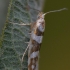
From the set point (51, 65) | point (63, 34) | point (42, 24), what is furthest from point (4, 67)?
point (63, 34)

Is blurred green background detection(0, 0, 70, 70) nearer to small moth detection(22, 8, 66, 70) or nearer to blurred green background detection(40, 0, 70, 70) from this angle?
blurred green background detection(40, 0, 70, 70)

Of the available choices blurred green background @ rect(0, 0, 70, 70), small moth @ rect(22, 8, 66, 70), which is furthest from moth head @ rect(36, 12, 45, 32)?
blurred green background @ rect(0, 0, 70, 70)

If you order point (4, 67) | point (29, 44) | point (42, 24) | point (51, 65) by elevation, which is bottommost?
point (51, 65)

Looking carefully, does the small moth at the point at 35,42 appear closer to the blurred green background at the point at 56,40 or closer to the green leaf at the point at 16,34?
the green leaf at the point at 16,34

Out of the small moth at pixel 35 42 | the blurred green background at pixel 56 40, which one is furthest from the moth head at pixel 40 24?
the blurred green background at pixel 56 40

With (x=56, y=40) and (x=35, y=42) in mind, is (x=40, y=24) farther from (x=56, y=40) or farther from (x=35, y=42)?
(x=56, y=40)

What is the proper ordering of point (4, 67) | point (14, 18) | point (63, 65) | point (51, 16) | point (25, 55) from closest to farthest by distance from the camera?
point (4, 67) → point (14, 18) → point (25, 55) → point (63, 65) → point (51, 16)

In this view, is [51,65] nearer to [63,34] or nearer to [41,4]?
[63,34]
